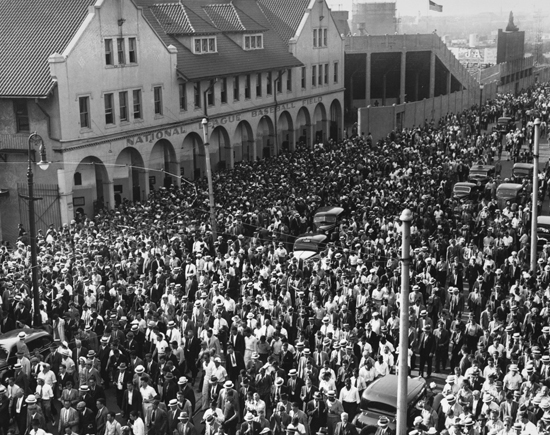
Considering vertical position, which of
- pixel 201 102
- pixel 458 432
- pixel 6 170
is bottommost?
pixel 458 432

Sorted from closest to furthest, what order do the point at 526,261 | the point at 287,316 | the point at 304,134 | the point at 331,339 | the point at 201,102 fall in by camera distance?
the point at 331,339
the point at 287,316
the point at 526,261
the point at 201,102
the point at 304,134

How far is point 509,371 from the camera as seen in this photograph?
17.6m

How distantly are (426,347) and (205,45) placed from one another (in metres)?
33.4

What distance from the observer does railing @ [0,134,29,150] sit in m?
38.2

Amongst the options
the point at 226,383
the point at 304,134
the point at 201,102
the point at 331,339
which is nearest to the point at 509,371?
the point at 331,339

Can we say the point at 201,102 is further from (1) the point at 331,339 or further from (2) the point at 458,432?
(2) the point at 458,432

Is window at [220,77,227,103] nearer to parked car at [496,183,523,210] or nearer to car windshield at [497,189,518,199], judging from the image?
parked car at [496,183,523,210]

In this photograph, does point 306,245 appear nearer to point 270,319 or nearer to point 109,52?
point 270,319

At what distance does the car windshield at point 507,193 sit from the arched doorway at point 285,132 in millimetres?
24792

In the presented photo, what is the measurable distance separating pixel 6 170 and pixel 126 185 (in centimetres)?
614

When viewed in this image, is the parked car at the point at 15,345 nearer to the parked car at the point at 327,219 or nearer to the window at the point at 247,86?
the parked car at the point at 327,219

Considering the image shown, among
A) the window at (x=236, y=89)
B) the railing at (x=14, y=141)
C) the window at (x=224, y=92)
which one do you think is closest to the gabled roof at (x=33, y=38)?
the railing at (x=14, y=141)

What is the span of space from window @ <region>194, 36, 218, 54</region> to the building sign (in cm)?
582

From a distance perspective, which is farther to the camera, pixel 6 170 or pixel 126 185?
pixel 126 185
